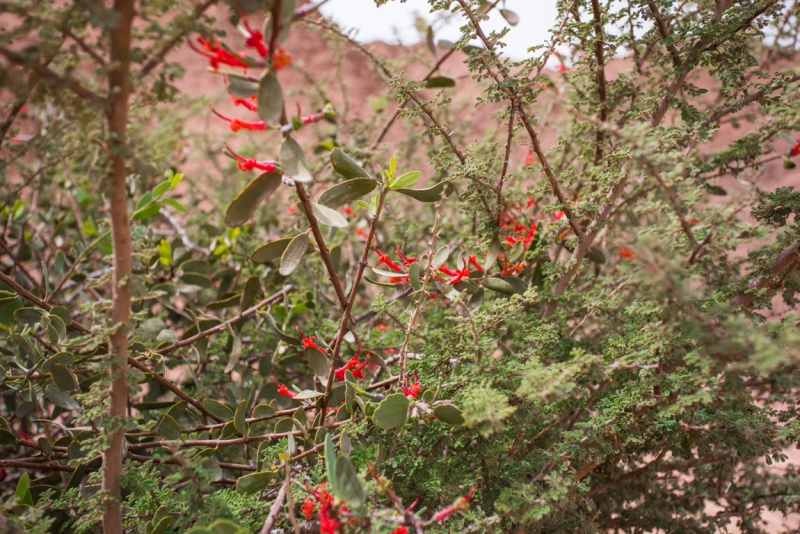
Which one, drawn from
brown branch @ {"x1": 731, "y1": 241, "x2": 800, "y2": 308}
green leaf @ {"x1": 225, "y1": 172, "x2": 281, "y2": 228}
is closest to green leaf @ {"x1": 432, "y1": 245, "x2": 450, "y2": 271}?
green leaf @ {"x1": 225, "y1": 172, "x2": 281, "y2": 228}

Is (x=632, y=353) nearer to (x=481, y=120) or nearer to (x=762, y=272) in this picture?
(x=762, y=272)

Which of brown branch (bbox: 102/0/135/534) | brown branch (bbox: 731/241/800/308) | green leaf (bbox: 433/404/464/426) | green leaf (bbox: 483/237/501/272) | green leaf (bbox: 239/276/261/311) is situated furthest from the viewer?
green leaf (bbox: 239/276/261/311)

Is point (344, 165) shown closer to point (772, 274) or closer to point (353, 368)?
point (353, 368)

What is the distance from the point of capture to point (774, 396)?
0.67 m

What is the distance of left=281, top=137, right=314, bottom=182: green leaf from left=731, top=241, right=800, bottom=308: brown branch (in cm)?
52

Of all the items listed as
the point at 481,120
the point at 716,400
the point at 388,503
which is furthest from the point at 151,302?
the point at 481,120

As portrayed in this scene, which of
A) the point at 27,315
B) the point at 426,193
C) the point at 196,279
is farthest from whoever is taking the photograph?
the point at 196,279

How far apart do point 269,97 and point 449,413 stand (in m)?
0.33

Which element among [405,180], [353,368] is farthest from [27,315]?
[405,180]

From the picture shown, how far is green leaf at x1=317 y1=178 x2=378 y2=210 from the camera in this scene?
0.61 metres

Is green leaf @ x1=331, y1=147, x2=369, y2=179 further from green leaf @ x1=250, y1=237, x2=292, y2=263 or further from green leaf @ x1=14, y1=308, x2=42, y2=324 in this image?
green leaf @ x1=14, y1=308, x2=42, y2=324

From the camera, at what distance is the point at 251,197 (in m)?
0.53

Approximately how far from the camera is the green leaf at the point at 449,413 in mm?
545

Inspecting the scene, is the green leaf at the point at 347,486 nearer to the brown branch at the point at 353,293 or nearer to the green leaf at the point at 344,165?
the brown branch at the point at 353,293
